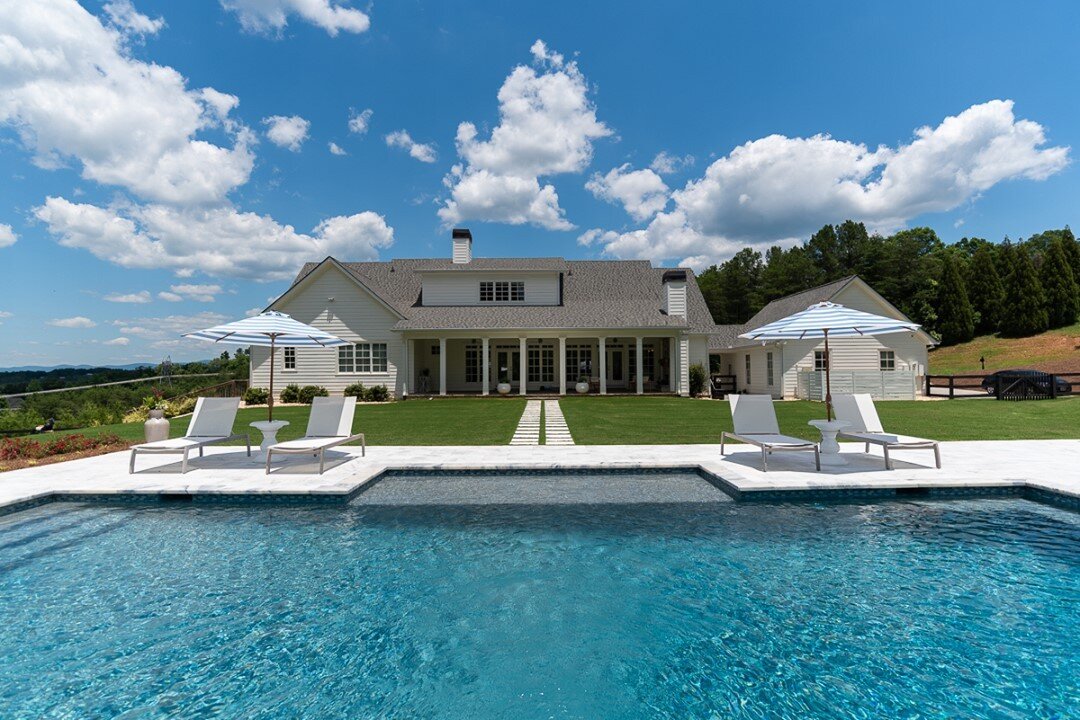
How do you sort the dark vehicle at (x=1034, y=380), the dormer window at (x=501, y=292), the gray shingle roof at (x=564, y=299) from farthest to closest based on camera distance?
the dormer window at (x=501, y=292)
the gray shingle roof at (x=564, y=299)
the dark vehicle at (x=1034, y=380)

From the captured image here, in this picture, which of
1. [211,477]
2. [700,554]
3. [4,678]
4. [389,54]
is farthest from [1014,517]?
[389,54]

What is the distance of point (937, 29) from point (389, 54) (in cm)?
1655

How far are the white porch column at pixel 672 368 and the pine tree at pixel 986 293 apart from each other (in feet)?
128

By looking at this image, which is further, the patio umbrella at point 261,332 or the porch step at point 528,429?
the porch step at point 528,429

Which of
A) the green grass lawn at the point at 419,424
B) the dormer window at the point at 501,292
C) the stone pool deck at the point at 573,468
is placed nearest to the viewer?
the stone pool deck at the point at 573,468

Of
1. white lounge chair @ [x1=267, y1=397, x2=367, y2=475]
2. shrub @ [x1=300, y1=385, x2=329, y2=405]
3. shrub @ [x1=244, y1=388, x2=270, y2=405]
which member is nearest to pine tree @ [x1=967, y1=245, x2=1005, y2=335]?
shrub @ [x1=300, y1=385, x2=329, y2=405]

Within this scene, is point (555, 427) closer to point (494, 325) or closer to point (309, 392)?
point (494, 325)

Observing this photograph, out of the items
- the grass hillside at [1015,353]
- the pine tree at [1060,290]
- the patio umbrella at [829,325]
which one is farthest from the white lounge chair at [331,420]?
the pine tree at [1060,290]

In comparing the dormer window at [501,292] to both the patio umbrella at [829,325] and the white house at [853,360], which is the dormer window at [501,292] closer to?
the white house at [853,360]

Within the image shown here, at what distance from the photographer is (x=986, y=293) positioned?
46.2m

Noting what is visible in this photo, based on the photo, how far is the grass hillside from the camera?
119 ft

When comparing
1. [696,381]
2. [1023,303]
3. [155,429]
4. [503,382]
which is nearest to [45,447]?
[155,429]

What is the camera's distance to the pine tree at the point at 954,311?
150 ft

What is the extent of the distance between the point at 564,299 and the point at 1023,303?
42.6m
